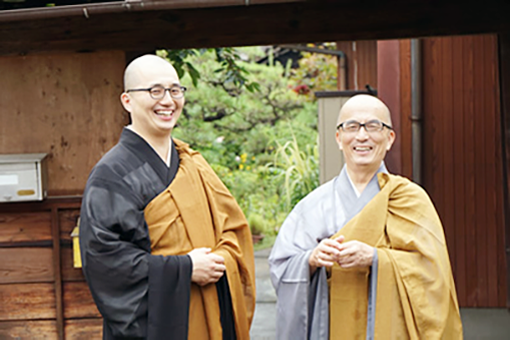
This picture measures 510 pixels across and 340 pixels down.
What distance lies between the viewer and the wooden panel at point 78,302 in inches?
168

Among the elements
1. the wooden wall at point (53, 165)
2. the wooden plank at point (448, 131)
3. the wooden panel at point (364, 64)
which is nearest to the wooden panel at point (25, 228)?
the wooden wall at point (53, 165)

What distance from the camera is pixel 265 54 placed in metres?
16.5

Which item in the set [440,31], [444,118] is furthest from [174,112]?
[444,118]

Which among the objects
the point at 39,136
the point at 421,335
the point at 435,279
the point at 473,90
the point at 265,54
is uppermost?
the point at 265,54

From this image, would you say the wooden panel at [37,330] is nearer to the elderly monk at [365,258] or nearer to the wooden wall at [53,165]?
the wooden wall at [53,165]

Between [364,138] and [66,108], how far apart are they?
2159 millimetres

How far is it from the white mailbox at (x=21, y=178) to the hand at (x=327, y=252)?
200 centimetres

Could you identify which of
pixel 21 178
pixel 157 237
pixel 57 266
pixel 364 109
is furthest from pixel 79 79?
pixel 364 109

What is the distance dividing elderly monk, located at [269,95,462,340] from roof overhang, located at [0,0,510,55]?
4.54 feet

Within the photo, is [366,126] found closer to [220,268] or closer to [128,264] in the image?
[220,268]

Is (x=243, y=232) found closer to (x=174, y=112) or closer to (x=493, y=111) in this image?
(x=174, y=112)

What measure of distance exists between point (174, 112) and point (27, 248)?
186 cm

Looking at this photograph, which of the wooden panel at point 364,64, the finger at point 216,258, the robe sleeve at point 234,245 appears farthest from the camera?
the wooden panel at point 364,64

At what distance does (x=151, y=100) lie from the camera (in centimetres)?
285
